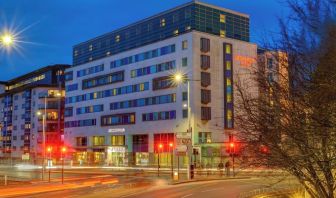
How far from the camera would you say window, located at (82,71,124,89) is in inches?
3885

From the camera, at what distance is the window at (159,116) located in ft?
277

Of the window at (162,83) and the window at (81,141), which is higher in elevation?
the window at (162,83)

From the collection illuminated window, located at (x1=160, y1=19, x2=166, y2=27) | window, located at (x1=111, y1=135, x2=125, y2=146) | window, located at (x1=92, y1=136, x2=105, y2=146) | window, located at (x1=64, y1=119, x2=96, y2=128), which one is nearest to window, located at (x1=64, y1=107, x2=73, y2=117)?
window, located at (x1=64, y1=119, x2=96, y2=128)

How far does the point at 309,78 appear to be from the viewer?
1191 cm

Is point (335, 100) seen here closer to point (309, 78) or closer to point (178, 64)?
point (309, 78)

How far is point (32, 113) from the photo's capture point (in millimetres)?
132250

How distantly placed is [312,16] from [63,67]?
132 meters

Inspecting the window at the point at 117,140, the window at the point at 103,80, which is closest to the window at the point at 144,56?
the window at the point at 103,80

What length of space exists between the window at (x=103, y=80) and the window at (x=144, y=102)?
4.80 metres

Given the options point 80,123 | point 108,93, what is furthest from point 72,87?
point 108,93

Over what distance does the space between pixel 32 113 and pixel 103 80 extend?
37483 millimetres

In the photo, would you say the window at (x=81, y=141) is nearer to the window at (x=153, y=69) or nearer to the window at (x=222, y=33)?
the window at (x=153, y=69)

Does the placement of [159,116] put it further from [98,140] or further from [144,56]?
[98,140]

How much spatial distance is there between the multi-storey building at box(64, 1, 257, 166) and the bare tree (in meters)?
57.3
